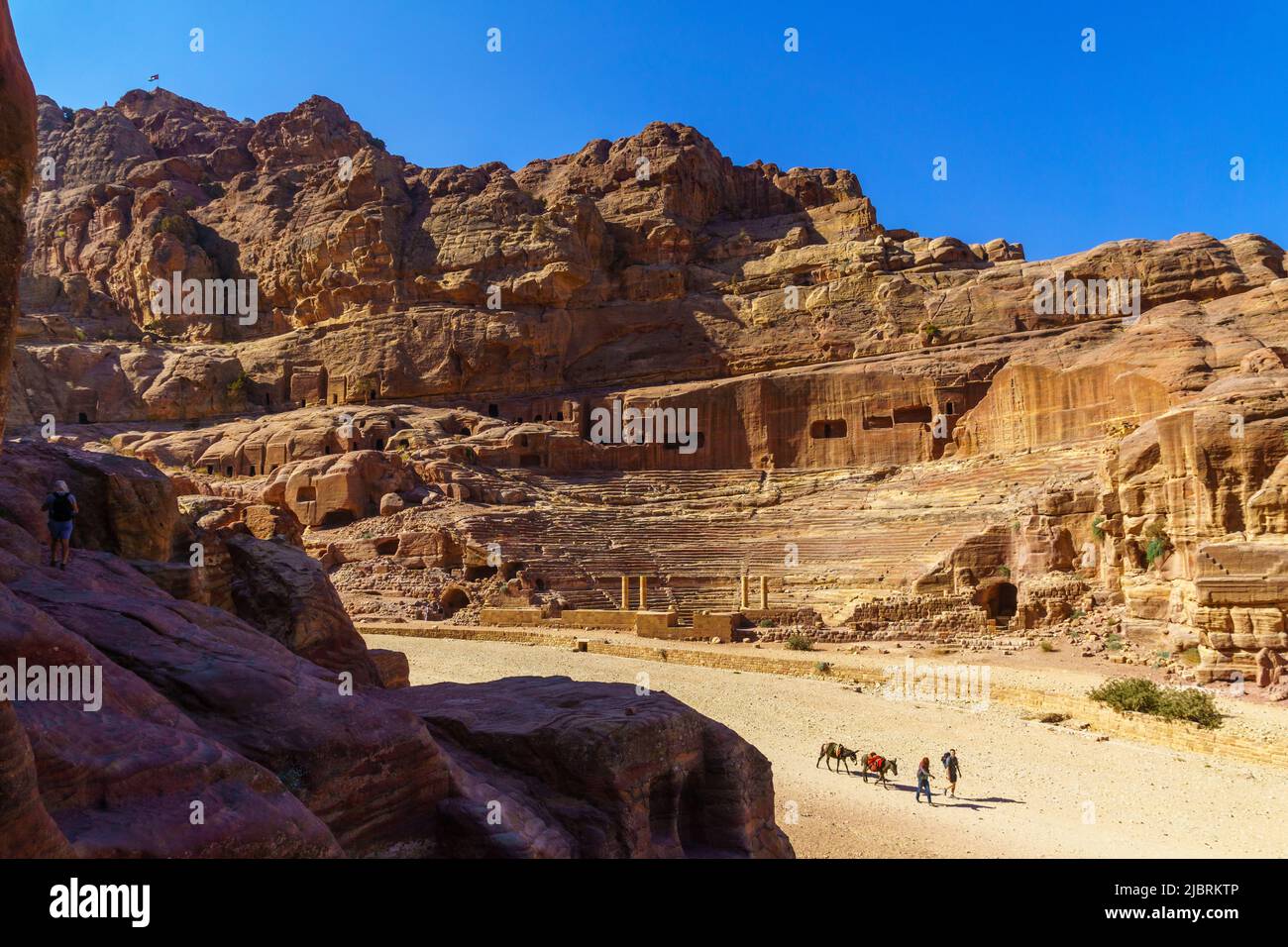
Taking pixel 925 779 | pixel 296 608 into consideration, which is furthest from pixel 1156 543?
Result: pixel 296 608

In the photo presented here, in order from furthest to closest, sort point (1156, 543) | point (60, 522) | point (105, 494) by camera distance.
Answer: point (1156, 543)
point (105, 494)
point (60, 522)

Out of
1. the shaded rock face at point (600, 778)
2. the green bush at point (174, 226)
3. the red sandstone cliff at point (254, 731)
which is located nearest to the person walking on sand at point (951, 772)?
the shaded rock face at point (600, 778)

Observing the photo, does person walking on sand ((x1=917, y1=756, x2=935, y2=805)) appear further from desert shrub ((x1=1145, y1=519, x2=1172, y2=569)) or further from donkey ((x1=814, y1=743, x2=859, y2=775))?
desert shrub ((x1=1145, y1=519, x2=1172, y2=569))

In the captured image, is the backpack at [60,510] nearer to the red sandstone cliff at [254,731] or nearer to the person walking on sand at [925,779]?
the red sandstone cliff at [254,731]

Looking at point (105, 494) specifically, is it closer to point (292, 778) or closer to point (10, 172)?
point (292, 778)

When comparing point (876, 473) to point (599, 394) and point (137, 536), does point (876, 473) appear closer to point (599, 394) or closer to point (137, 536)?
point (599, 394)

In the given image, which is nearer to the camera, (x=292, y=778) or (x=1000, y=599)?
(x=292, y=778)

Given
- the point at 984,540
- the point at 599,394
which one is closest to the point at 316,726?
the point at 984,540
